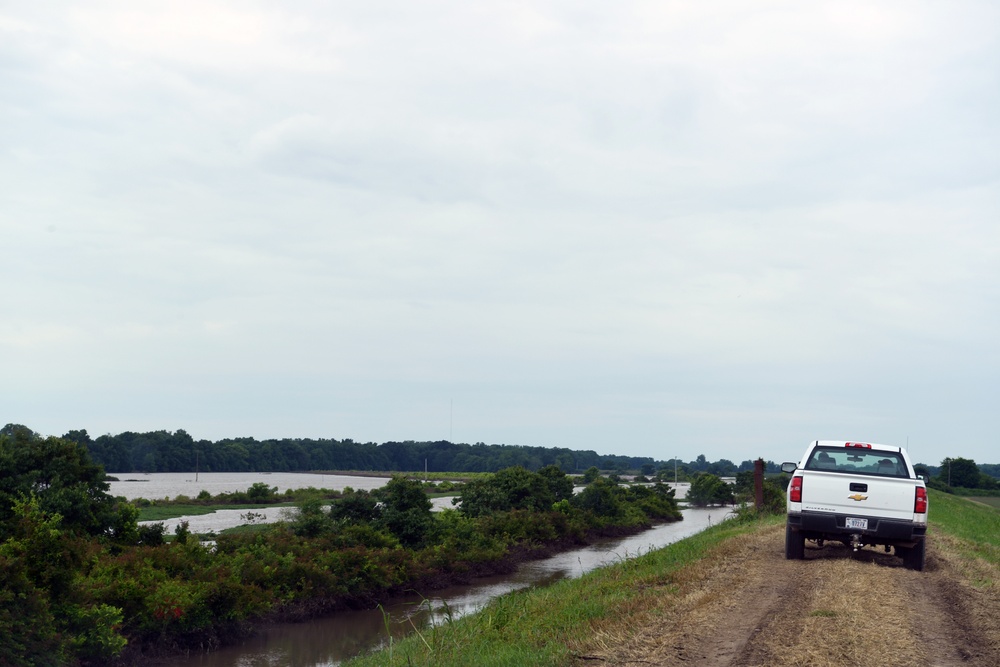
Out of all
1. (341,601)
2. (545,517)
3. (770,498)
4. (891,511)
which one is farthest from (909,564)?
(545,517)

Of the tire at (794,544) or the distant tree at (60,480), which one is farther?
the distant tree at (60,480)

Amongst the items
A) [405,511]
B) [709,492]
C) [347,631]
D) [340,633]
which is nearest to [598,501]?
[405,511]

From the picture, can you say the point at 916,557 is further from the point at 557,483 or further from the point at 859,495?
the point at 557,483

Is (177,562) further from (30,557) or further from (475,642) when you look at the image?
(475,642)

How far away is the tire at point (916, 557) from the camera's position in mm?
13125

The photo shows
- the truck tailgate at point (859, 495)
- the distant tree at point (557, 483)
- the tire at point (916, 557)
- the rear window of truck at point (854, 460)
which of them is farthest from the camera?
the distant tree at point (557, 483)

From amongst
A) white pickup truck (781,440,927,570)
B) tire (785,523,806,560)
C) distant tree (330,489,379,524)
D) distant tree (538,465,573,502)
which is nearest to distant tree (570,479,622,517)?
distant tree (538,465,573,502)

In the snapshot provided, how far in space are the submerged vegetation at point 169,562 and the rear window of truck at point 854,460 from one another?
40.5 feet

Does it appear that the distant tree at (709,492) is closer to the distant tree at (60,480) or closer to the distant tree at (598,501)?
the distant tree at (598,501)

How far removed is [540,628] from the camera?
33.2 feet

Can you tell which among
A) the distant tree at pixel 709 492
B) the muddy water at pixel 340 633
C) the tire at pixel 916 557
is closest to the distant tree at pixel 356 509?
the muddy water at pixel 340 633

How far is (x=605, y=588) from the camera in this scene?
13492 millimetres

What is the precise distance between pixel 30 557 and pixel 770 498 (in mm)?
30874

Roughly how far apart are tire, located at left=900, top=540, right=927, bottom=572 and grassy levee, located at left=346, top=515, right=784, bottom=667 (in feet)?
11.6
